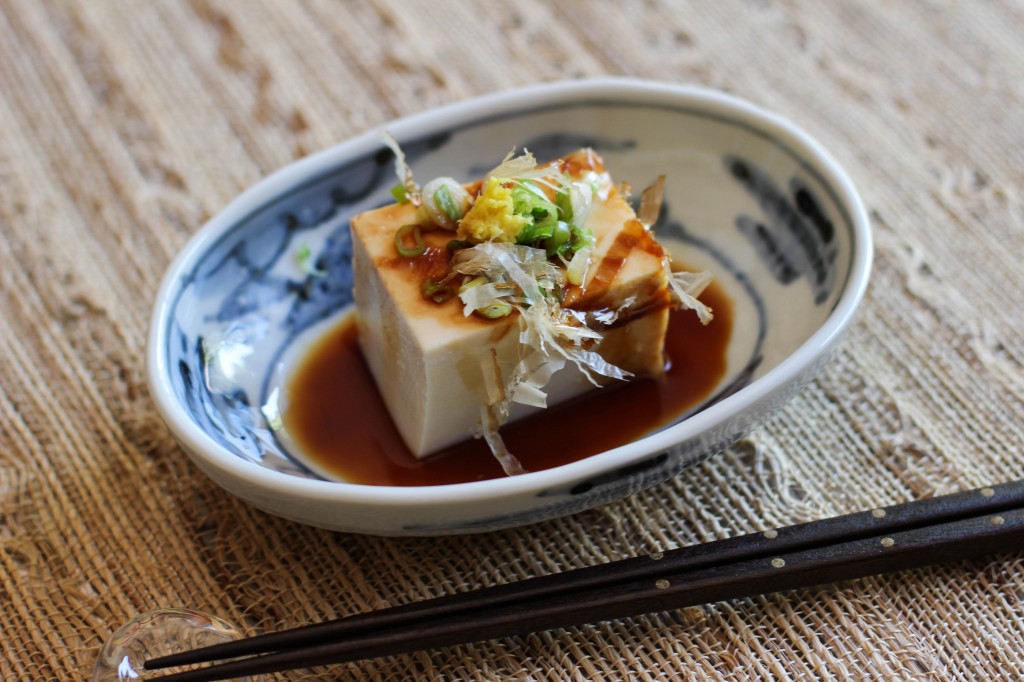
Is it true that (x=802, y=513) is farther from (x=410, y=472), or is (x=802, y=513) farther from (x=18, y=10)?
(x=18, y=10)

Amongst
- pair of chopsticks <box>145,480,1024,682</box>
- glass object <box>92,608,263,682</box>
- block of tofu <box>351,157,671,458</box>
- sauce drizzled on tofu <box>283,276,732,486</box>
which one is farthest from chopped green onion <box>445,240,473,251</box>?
glass object <box>92,608,263,682</box>

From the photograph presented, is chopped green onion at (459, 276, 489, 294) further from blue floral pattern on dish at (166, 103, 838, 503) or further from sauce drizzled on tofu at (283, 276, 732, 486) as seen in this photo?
blue floral pattern on dish at (166, 103, 838, 503)

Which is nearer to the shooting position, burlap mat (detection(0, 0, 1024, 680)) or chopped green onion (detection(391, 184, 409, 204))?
burlap mat (detection(0, 0, 1024, 680))

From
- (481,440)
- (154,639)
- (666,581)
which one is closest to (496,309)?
(481,440)

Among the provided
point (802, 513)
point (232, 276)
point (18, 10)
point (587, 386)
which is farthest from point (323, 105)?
point (802, 513)

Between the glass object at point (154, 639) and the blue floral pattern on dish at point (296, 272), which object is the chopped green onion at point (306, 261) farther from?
the glass object at point (154, 639)

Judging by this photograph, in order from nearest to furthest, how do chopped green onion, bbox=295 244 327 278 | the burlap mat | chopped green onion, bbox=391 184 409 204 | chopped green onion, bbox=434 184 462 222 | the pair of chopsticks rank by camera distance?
the pair of chopsticks
the burlap mat
chopped green onion, bbox=434 184 462 222
chopped green onion, bbox=391 184 409 204
chopped green onion, bbox=295 244 327 278
